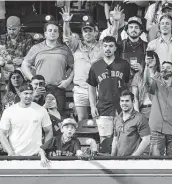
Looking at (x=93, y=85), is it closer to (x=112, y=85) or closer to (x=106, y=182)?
(x=112, y=85)

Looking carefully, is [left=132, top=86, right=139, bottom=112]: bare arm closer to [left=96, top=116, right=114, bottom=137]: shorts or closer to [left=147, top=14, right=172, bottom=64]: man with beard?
[left=96, top=116, right=114, bottom=137]: shorts

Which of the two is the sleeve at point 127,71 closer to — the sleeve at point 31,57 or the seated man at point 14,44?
the sleeve at point 31,57

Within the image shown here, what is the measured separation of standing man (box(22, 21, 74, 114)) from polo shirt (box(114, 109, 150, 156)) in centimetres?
154

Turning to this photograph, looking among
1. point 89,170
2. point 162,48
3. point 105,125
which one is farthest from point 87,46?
point 89,170

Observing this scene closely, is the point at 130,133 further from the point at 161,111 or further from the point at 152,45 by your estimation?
the point at 152,45

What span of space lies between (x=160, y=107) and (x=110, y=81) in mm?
950

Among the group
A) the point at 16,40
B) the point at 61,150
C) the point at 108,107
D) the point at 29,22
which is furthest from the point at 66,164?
the point at 29,22

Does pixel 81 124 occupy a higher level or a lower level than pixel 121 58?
lower

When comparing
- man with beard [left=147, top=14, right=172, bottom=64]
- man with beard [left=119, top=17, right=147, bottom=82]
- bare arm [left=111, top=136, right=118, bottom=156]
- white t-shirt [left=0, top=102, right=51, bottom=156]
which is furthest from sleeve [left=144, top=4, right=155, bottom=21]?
white t-shirt [left=0, top=102, right=51, bottom=156]

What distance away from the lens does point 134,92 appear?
11.5m

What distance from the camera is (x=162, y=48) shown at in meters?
11.8

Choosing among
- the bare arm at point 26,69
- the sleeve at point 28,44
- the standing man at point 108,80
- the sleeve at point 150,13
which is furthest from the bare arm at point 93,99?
the sleeve at point 150,13

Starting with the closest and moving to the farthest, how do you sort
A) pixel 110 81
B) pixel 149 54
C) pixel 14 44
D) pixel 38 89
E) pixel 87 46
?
pixel 149 54, pixel 38 89, pixel 110 81, pixel 87 46, pixel 14 44

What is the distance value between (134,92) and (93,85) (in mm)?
544
